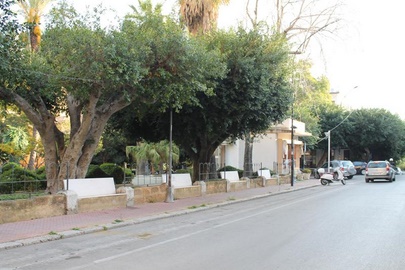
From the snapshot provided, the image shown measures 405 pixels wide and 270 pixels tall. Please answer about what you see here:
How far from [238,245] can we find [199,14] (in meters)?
17.1

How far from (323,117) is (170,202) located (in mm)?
42885

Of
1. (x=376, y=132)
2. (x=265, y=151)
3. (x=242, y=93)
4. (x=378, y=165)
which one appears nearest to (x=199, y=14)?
(x=242, y=93)

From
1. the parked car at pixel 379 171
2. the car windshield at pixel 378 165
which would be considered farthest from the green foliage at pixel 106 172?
the car windshield at pixel 378 165

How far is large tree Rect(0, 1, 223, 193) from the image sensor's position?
45.0 ft

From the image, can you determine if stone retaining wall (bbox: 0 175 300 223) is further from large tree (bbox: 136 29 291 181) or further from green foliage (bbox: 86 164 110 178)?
green foliage (bbox: 86 164 110 178)

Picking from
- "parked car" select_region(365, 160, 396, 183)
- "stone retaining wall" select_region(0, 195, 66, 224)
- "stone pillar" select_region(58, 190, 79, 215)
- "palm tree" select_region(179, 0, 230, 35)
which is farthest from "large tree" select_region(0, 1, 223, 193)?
"parked car" select_region(365, 160, 396, 183)

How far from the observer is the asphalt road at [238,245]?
300 inches

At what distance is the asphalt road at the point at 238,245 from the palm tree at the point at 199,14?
12836mm

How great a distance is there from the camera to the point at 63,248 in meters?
9.39

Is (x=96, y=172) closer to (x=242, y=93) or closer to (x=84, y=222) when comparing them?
(x=242, y=93)

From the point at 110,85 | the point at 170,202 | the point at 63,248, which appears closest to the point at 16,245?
the point at 63,248

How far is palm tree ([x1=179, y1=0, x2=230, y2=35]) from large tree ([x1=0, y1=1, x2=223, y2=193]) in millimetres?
7569

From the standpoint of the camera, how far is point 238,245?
931 cm

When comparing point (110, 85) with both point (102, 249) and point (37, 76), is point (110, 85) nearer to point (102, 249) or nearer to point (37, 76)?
point (37, 76)
